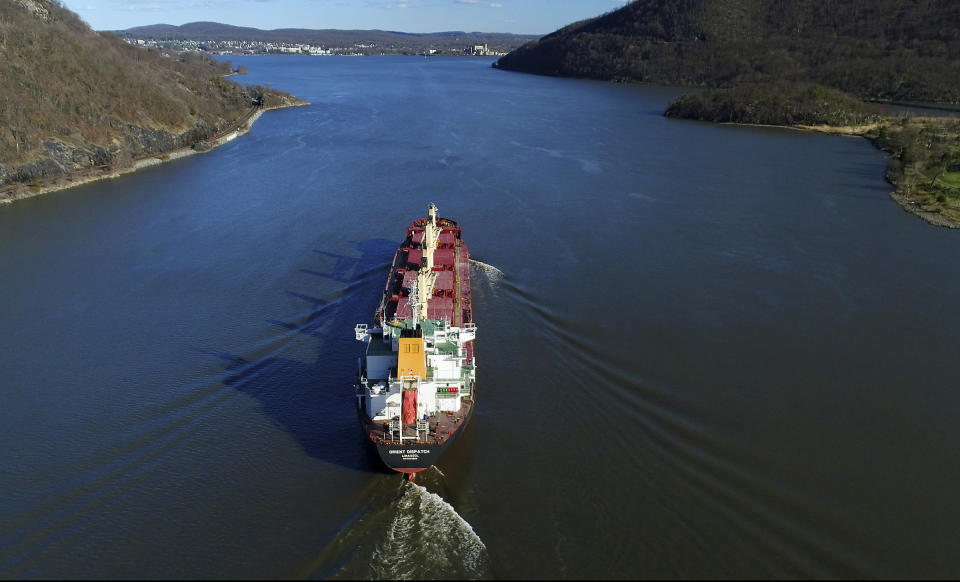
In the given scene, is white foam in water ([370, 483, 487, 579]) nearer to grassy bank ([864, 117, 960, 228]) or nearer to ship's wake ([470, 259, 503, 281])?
ship's wake ([470, 259, 503, 281])

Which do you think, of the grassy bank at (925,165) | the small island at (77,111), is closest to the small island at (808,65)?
the grassy bank at (925,165)

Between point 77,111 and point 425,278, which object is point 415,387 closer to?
point 425,278

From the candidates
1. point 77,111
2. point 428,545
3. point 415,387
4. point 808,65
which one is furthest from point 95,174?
point 808,65

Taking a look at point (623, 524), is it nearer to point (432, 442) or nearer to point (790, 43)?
point (432, 442)

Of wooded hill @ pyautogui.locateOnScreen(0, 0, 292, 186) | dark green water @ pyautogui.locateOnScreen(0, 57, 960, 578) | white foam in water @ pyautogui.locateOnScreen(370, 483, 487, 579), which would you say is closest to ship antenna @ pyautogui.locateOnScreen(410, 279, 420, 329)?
dark green water @ pyautogui.locateOnScreen(0, 57, 960, 578)

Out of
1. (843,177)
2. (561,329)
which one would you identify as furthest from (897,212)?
(561,329)

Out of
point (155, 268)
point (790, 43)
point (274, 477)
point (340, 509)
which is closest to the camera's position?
point (340, 509)

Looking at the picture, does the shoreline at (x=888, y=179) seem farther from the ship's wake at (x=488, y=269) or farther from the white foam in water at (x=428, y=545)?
the white foam in water at (x=428, y=545)
